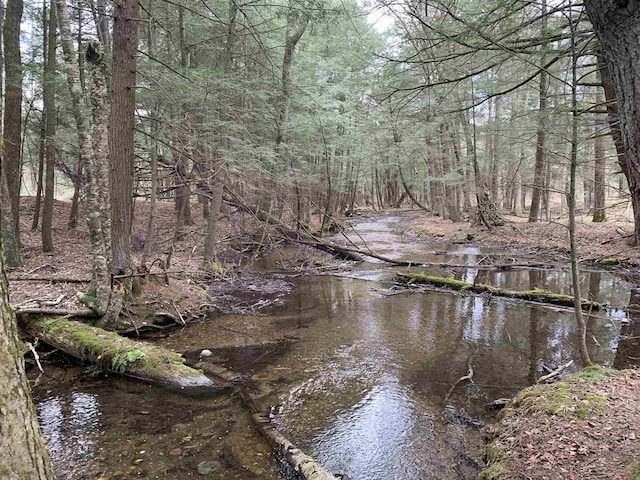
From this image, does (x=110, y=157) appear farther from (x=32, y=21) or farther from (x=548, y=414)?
(x=32, y=21)

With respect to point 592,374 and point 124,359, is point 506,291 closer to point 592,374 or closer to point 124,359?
point 592,374

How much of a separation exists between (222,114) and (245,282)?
4.75m

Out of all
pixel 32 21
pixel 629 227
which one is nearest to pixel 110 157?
pixel 32 21

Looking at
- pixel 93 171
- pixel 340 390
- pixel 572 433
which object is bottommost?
pixel 340 390

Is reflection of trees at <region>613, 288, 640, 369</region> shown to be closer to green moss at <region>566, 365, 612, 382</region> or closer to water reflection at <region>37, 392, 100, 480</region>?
green moss at <region>566, 365, 612, 382</region>

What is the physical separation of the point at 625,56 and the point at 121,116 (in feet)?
23.9

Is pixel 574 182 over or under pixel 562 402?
over

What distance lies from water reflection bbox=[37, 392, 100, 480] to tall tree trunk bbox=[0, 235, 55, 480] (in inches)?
97.6

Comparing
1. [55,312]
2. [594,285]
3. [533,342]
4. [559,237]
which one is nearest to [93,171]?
[55,312]

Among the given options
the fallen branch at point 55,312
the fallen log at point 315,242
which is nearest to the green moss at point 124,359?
the fallen branch at point 55,312

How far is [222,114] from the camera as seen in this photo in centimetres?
1105

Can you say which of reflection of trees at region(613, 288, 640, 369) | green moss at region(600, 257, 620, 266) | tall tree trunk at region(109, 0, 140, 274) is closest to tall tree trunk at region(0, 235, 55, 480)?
tall tree trunk at region(109, 0, 140, 274)

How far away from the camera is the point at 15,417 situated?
1.72 meters

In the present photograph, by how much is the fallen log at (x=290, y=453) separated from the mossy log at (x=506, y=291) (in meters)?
6.49
